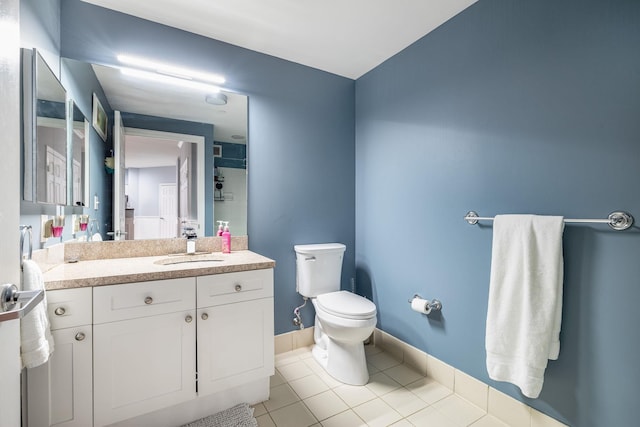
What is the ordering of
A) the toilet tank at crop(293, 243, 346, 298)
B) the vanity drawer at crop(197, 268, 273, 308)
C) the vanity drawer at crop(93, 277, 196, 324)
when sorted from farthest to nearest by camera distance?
1. the toilet tank at crop(293, 243, 346, 298)
2. the vanity drawer at crop(197, 268, 273, 308)
3. the vanity drawer at crop(93, 277, 196, 324)

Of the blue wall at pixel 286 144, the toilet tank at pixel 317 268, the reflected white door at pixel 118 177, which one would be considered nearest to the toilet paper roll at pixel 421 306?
the toilet tank at pixel 317 268

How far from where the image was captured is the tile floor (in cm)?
152

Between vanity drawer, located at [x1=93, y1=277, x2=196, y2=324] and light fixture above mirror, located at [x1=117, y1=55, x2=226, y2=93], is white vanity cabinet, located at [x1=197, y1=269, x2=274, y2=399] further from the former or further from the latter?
light fixture above mirror, located at [x1=117, y1=55, x2=226, y2=93]

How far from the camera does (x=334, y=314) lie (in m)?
1.79

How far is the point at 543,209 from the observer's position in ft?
4.51

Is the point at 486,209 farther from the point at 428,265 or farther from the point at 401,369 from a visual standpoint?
the point at 401,369

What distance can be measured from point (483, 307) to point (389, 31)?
6.06 ft

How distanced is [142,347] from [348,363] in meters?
1.20

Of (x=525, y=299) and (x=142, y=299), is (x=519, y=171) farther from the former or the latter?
(x=142, y=299)

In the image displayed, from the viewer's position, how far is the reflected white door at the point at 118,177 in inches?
69.1

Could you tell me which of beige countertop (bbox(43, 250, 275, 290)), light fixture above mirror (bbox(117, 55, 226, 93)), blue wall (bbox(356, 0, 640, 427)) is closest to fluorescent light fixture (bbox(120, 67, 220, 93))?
light fixture above mirror (bbox(117, 55, 226, 93))

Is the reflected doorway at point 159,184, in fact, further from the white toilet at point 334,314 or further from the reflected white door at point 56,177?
the white toilet at point 334,314

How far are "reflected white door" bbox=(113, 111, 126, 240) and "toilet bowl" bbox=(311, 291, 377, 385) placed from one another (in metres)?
1.36

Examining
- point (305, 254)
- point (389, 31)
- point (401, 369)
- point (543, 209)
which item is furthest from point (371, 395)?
point (389, 31)
